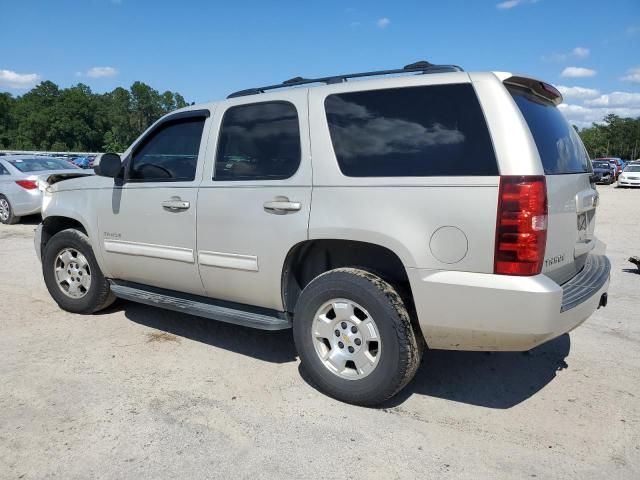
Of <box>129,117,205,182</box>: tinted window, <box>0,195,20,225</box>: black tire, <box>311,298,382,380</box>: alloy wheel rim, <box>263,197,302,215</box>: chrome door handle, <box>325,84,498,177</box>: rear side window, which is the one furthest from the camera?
<box>0,195,20,225</box>: black tire

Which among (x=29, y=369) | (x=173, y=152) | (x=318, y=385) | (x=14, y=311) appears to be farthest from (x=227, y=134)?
(x=14, y=311)

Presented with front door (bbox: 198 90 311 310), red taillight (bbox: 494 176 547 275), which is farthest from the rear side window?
front door (bbox: 198 90 311 310)

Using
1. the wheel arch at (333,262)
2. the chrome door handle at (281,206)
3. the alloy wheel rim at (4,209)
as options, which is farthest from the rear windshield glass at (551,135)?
the alloy wheel rim at (4,209)

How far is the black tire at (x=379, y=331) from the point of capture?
3.15 m

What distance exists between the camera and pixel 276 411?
3.35 m

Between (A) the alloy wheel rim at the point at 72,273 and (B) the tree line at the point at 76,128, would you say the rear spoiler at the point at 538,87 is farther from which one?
(B) the tree line at the point at 76,128

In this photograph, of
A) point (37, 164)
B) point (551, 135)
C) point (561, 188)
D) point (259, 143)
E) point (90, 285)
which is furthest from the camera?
point (37, 164)

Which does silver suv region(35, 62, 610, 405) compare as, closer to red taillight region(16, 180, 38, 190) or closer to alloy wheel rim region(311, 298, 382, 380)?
alloy wheel rim region(311, 298, 382, 380)

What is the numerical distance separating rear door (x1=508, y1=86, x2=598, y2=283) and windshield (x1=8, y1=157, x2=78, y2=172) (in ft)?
39.2

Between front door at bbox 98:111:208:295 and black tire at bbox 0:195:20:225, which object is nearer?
front door at bbox 98:111:208:295

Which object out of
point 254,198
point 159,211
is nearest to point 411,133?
point 254,198

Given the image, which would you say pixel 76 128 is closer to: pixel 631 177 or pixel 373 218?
pixel 631 177

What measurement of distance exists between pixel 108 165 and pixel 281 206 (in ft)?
6.02

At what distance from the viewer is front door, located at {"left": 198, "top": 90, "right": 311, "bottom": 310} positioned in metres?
3.59
